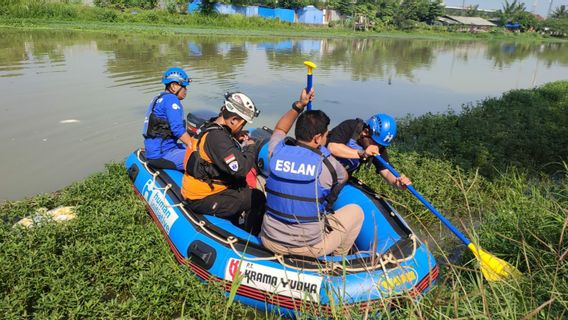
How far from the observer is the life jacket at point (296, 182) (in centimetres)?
287

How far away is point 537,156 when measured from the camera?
23.7ft

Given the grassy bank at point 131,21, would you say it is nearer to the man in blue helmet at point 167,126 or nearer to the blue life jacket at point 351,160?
the man in blue helmet at point 167,126

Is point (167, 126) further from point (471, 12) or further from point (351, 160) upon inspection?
point (471, 12)

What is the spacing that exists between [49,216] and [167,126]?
169cm

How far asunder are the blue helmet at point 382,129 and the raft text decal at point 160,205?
2.20 metres

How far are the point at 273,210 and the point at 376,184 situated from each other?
3.04 meters

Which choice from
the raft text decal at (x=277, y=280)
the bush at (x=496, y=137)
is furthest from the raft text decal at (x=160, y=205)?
the bush at (x=496, y=137)

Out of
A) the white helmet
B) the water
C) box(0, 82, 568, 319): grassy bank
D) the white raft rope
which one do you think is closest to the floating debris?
box(0, 82, 568, 319): grassy bank

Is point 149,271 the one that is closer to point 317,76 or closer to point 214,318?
point 214,318

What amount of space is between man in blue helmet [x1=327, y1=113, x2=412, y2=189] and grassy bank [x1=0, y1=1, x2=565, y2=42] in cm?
2624

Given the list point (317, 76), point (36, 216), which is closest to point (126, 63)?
point (317, 76)

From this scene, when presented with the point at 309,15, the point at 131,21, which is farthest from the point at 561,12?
the point at 131,21

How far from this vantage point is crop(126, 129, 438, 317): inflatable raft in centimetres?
296

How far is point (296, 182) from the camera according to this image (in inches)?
114
